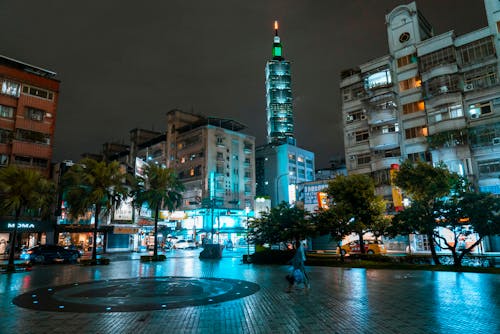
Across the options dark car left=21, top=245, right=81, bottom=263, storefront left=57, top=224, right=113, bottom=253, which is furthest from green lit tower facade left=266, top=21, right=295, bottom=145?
dark car left=21, top=245, right=81, bottom=263

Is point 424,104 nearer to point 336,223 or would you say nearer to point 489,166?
point 489,166

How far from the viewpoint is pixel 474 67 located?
131ft

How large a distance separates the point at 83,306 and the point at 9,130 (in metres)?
45.9

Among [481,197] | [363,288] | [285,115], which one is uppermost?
[285,115]

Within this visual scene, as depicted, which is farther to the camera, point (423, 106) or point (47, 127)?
point (47, 127)

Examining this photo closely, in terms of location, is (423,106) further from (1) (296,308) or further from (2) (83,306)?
(2) (83,306)

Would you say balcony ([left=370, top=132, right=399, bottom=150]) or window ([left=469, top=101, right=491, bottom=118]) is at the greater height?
window ([left=469, top=101, right=491, bottom=118])

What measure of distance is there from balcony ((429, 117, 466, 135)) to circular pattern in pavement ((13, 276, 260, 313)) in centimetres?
3327

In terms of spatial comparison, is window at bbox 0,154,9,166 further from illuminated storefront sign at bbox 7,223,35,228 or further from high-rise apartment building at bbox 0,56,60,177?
illuminated storefront sign at bbox 7,223,35,228

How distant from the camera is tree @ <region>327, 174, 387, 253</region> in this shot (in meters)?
28.4

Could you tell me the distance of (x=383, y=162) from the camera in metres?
44.9

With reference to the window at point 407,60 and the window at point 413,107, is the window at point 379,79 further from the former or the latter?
the window at point 413,107

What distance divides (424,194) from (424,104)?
23188 mm

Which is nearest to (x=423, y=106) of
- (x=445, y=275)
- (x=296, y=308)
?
(x=445, y=275)
